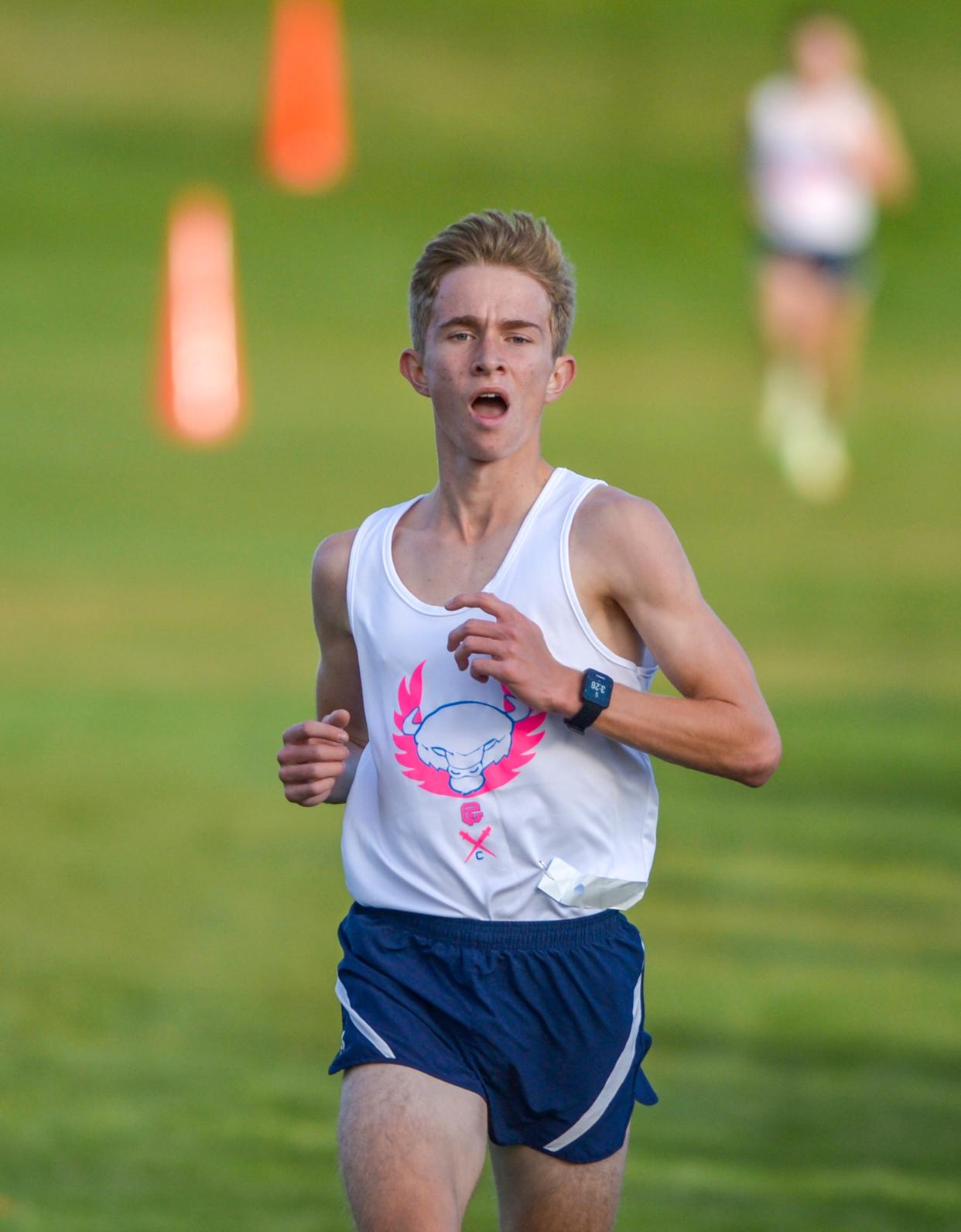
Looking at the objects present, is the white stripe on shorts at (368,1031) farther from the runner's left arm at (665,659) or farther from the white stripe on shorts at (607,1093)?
the runner's left arm at (665,659)

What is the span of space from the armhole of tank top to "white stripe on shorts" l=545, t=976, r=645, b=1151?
547 millimetres

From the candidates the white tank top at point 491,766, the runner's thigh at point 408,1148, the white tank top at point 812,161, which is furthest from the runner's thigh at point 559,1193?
the white tank top at point 812,161

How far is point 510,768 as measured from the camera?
414cm

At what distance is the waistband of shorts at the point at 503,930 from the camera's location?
4.15 meters

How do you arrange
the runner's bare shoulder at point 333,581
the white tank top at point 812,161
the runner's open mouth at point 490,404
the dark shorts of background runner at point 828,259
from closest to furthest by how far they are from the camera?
the runner's open mouth at point 490,404
the runner's bare shoulder at point 333,581
the white tank top at point 812,161
the dark shorts of background runner at point 828,259

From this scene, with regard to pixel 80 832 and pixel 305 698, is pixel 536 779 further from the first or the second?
pixel 305 698

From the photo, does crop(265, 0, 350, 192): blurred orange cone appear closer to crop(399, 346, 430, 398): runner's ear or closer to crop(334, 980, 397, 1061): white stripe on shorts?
crop(399, 346, 430, 398): runner's ear

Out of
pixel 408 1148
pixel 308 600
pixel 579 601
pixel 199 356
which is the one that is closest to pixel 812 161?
pixel 308 600

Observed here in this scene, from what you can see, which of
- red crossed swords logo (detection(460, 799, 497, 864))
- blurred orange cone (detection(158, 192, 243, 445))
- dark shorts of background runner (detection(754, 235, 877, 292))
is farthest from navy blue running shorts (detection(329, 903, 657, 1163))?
blurred orange cone (detection(158, 192, 243, 445))

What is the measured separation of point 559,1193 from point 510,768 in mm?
719

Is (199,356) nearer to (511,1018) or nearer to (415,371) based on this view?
(415,371)

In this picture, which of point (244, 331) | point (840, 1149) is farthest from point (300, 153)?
point (840, 1149)

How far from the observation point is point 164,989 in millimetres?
7477

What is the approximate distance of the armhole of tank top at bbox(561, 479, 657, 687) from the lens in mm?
4105
